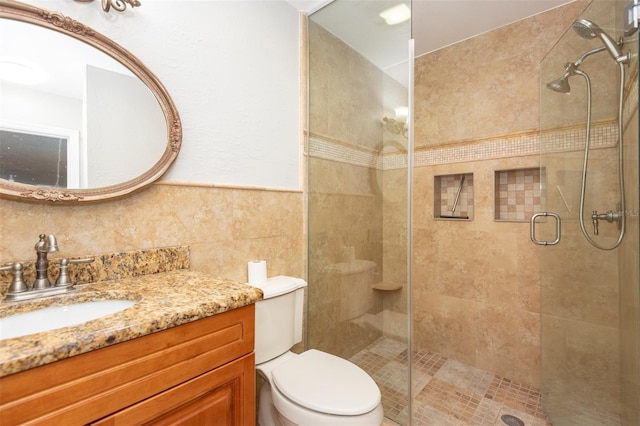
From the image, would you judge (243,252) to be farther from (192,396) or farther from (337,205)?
(192,396)

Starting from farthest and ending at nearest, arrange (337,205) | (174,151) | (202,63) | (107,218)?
(337,205), (202,63), (174,151), (107,218)

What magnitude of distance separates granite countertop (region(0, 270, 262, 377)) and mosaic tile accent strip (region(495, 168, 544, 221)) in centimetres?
199

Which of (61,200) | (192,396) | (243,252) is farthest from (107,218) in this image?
(192,396)

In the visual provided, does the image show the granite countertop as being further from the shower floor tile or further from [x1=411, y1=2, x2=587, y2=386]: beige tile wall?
[x1=411, y1=2, x2=587, y2=386]: beige tile wall

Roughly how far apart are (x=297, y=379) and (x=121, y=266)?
0.86 meters

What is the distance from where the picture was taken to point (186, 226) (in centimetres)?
135

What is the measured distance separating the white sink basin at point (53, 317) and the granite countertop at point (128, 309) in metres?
0.02

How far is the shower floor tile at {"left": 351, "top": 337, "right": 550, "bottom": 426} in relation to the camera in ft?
5.24

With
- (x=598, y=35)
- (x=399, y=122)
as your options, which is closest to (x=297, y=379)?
(x=399, y=122)

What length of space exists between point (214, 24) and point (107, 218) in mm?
1063

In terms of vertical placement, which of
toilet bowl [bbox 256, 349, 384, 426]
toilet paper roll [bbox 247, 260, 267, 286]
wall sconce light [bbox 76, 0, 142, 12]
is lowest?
toilet bowl [bbox 256, 349, 384, 426]

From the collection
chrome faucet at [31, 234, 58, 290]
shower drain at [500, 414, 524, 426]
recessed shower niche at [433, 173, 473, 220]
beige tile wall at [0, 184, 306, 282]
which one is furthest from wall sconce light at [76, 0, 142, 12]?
shower drain at [500, 414, 524, 426]

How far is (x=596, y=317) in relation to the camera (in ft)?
4.70

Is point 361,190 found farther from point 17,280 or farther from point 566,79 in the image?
point 17,280
